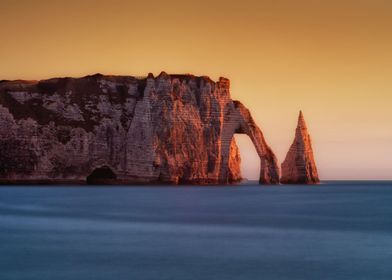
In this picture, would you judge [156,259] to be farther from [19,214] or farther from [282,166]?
[282,166]

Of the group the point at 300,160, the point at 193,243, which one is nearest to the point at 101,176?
Answer: the point at 300,160

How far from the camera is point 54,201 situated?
6912cm

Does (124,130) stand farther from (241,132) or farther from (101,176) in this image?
(241,132)

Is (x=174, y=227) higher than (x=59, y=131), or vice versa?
(x=59, y=131)

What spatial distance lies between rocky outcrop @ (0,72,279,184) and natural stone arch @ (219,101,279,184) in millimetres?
156

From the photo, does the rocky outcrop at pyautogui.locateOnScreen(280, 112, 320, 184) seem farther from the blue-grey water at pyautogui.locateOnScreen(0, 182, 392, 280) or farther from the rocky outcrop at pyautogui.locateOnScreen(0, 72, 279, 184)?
the blue-grey water at pyautogui.locateOnScreen(0, 182, 392, 280)

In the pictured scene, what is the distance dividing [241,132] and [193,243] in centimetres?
8010

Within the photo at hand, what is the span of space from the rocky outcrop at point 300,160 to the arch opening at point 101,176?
92.5ft

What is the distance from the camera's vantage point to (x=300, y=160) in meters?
117

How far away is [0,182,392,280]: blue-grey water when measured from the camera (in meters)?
27.4

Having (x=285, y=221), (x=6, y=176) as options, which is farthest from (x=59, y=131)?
(x=285, y=221)

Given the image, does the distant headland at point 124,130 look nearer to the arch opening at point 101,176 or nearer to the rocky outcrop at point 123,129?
the rocky outcrop at point 123,129

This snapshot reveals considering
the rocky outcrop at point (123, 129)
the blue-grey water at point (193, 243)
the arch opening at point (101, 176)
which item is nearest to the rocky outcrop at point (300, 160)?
the rocky outcrop at point (123, 129)

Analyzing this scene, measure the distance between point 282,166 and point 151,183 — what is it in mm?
23511
